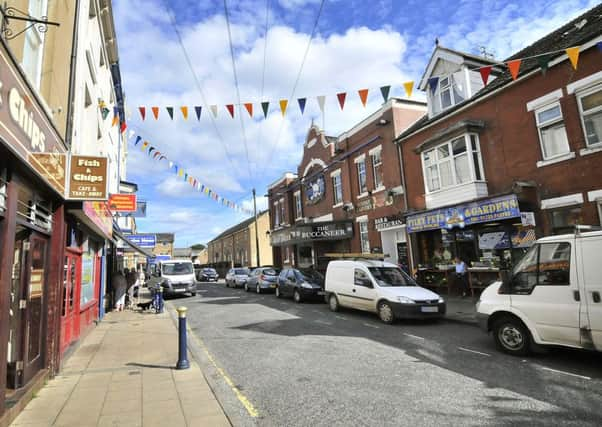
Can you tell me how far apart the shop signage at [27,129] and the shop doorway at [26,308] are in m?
0.88

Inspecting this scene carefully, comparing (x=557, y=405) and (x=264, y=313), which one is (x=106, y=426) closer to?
(x=557, y=405)

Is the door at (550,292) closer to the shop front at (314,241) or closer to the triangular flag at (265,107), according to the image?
the triangular flag at (265,107)

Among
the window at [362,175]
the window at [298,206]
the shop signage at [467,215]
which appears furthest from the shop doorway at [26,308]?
the window at [298,206]

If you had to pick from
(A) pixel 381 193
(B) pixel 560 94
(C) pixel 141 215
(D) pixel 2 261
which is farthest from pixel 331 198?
(D) pixel 2 261

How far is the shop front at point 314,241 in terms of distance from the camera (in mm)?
20484

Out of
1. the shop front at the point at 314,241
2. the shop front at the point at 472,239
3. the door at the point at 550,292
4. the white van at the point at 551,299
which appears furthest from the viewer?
the shop front at the point at 314,241

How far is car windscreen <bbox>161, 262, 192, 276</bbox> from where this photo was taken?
752 inches

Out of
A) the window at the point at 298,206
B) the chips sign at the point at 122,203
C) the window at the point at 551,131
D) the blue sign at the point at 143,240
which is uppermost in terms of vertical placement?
the window at the point at 298,206

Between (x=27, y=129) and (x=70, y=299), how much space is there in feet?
15.6

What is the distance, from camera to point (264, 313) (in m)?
12.2

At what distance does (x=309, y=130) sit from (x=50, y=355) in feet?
71.5

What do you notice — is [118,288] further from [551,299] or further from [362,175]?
[551,299]

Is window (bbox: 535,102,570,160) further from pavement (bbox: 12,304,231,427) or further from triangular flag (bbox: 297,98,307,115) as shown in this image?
pavement (bbox: 12,304,231,427)

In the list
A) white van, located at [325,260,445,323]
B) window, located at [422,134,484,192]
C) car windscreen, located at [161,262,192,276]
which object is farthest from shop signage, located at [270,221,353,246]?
white van, located at [325,260,445,323]
